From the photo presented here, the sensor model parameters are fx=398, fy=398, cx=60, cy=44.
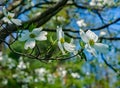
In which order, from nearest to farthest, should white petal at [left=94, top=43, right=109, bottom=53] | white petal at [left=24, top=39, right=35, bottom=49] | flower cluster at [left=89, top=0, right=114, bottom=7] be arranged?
white petal at [left=94, top=43, right=109, bottom=53] → white petal at [left=24, top=39, right=35, bottom=49] → flower cluster at [left=89, top=0, right=114, bottom=7]

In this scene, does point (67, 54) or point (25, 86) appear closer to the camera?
point (67, 54)

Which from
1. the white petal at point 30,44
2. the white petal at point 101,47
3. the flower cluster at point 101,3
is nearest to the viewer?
the white petal at point 101,47

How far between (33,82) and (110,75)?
851cm

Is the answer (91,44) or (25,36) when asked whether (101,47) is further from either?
(25,36)

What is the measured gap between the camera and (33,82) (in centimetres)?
959

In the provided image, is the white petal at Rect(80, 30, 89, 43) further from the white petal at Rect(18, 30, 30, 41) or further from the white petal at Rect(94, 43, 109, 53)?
the white petal at Rect(18, 30, 30, 41)

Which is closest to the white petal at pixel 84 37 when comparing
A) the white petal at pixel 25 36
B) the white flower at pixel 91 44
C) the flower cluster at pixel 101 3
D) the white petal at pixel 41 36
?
the white flower at pixel 91 44

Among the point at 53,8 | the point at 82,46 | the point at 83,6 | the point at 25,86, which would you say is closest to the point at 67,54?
the point at 82,46

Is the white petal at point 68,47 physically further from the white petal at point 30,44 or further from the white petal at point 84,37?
the white petal at point 30,44

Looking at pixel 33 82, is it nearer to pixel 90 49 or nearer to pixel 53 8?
pixel 53 8

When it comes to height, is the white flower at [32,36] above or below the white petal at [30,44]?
above

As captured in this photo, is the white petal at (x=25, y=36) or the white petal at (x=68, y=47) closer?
the white petal at (x=68, y=47)

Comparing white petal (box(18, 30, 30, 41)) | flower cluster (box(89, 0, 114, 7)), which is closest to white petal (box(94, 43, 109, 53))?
white petal (box(18, 30, 30, 41))

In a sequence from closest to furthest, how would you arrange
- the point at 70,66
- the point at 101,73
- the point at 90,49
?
the point at 90,49, the point at 70,66, the point at 101,73
